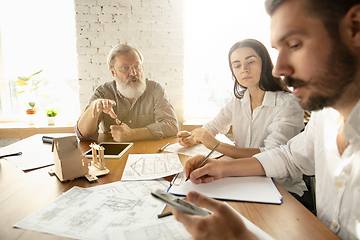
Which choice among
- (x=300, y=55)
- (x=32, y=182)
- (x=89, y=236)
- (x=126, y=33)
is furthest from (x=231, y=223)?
(x=126, y=33)

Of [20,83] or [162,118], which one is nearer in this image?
[162,118]

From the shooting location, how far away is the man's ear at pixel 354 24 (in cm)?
51

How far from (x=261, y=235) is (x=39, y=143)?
57.5 inches

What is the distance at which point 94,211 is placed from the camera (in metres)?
0.65

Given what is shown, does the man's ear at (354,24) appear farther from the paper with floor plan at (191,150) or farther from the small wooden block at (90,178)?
the small wooden block at (90,178)

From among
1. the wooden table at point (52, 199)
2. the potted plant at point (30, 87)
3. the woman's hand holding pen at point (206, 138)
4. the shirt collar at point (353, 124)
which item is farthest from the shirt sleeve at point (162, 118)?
the potted plant at point (30, 87)

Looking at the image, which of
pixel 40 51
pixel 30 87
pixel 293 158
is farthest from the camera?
pixel 40 51

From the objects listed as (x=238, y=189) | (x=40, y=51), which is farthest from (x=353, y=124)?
(x=40, y=51)

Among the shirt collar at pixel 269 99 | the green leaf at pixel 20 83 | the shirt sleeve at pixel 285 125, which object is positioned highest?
the green leaf at pixel 20 83

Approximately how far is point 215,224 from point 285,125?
0.92 metres

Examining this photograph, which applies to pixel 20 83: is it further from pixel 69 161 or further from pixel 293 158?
pixel 293 158

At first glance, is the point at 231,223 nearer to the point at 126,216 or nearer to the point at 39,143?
the point at 126,216

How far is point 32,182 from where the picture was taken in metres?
0.87

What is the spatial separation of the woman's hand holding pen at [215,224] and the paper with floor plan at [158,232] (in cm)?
6
